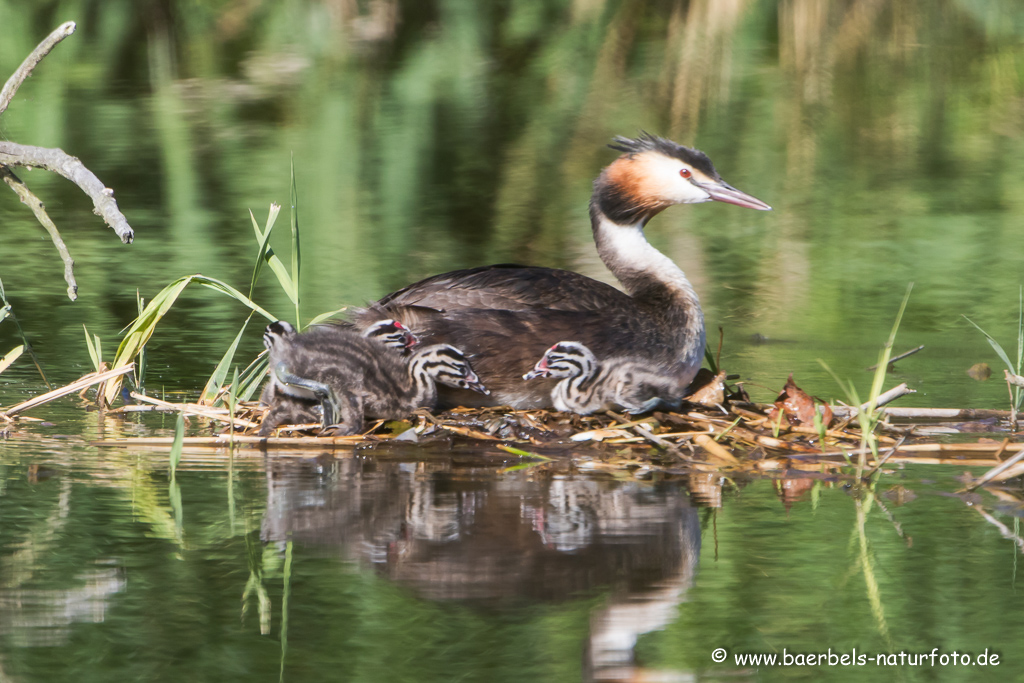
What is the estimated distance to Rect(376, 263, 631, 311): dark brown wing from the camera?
19.5ft

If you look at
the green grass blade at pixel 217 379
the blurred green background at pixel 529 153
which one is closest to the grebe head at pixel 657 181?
the blurred green background at pixel 529 153

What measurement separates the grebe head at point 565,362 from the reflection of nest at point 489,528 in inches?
34.1

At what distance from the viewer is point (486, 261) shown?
30.6ft

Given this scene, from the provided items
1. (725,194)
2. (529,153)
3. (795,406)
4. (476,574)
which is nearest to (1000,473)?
(795,406)

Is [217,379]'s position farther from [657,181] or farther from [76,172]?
[657,181]

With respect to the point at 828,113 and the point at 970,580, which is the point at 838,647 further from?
the point at 828,113

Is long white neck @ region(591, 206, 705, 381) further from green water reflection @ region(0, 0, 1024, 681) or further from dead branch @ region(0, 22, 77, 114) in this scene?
dead branch @ region(0, 22, 77, 114)

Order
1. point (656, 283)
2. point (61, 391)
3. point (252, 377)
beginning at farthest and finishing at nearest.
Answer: point (656, 283) → point (252, 377) → point (61, 391)

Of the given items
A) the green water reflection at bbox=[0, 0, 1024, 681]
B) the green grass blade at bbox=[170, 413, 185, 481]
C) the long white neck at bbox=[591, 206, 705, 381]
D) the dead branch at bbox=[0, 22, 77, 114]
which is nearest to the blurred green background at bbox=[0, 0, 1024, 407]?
the green water reflection at bbox=[0, 0, 1024, 681]

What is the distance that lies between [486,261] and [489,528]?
5443 millimetres

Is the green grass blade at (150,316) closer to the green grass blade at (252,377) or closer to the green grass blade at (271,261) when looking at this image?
the green grass blade at (271,261)

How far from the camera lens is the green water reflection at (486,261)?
323 cm

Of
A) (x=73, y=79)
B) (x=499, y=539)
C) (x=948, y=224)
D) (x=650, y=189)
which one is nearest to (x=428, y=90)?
(x=73, y=79)

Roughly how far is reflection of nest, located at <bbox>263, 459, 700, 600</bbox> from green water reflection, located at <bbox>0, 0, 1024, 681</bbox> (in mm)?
16
